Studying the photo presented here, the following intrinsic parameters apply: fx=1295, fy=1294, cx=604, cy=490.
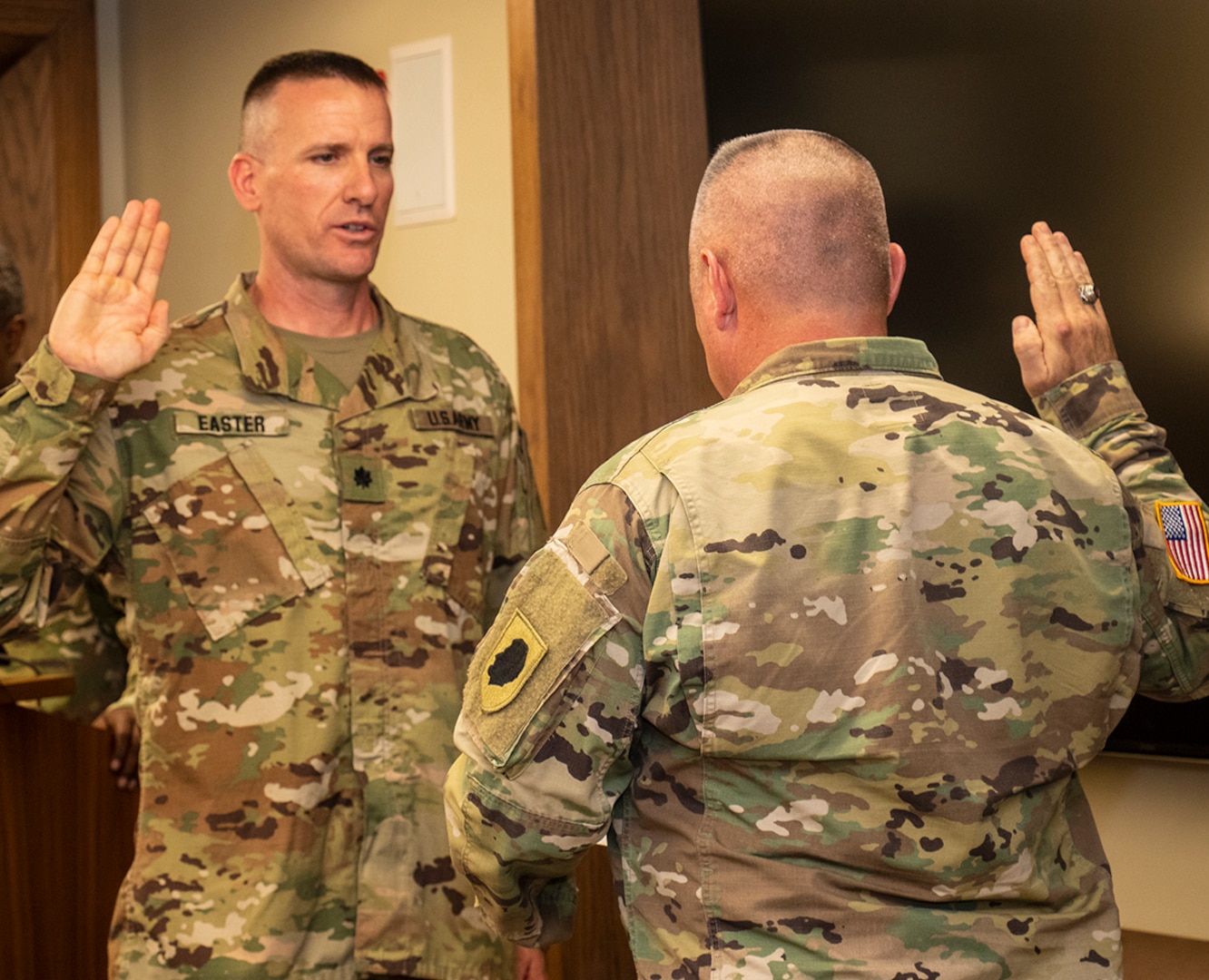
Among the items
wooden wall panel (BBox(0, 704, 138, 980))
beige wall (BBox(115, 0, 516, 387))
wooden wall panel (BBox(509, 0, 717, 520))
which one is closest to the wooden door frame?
beige wall (BBox(115, 0, 516, 387))

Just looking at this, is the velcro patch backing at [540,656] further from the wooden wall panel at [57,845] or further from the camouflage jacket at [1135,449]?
the wooden wall panel at [57,845]

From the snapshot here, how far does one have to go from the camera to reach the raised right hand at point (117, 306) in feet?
5.43

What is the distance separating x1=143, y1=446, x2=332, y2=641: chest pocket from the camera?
5.91 feet

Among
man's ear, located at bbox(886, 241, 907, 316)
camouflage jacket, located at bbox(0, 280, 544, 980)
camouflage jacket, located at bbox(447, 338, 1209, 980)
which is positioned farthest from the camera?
camouflage jacket, located at bbox(0, 280, 544, 980)

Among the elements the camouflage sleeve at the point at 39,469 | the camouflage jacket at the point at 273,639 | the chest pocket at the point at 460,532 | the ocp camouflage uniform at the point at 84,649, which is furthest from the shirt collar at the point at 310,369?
the ocp camouflage uniform at the point at 84,649

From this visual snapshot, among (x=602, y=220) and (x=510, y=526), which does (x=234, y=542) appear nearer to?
(x=510, y=526)

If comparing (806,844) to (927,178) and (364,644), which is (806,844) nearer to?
(364,644)

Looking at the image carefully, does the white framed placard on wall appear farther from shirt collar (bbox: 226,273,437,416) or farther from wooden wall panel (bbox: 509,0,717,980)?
shirt collar (bbox: 226,273,437,416)

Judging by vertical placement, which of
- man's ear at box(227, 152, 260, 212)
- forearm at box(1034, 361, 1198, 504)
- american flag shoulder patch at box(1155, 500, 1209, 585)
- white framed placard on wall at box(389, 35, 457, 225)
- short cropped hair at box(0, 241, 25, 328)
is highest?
white framed placard on wall at box(389, 35, 457, 225)

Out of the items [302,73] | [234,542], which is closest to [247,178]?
[302,73]

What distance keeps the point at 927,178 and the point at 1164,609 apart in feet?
3.57

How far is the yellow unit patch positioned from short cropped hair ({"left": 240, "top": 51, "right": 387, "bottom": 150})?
116 cm

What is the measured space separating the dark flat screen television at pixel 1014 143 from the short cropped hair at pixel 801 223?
0.81 m

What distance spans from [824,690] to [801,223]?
468 millimetres
